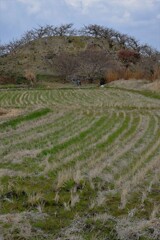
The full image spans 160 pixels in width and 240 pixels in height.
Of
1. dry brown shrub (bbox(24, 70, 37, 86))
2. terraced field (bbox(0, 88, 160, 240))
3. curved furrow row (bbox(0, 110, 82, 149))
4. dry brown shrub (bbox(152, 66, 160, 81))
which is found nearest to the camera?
terraced field (bbox(0, 88, 160, 240))

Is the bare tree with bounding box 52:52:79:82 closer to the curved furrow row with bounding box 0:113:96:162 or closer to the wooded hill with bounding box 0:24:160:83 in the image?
the wooded hill with bounding box 0:24:160:83

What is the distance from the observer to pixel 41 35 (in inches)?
2672

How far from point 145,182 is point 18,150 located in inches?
146

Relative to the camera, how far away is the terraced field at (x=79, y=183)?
5.18m

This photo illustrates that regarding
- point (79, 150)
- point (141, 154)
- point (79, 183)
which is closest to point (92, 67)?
point (79, 150)

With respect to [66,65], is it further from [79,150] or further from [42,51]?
[79,150]

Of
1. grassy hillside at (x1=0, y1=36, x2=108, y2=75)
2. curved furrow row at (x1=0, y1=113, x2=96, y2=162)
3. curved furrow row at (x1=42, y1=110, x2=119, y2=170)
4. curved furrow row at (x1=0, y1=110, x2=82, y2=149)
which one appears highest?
grassy hillside at (x1=0, y1=36, x2=108, y2=75)

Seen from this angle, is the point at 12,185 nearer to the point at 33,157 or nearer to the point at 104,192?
the point at 104,192

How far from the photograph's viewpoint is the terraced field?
204 inches

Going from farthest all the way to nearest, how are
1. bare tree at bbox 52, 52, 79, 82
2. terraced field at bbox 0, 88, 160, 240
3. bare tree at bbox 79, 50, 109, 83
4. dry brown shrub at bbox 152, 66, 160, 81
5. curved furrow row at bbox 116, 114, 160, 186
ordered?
bare tree at bbox 52, 52, 79, 82
bare tree at bbox 79, 50, 109, 83
dry brown shrub at bbox 152, 66, 160, 81
curved furrow row at bbox 116, 114, 160, 186
terraced field at bbox 0, 88, 160, 240

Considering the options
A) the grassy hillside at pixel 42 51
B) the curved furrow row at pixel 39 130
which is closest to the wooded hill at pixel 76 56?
the grassy hillside at pixel 42 51

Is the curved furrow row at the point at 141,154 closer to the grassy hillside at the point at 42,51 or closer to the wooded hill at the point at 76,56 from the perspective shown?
the wooded hill at the point at 76,56

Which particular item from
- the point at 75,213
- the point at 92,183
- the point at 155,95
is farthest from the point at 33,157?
the point at 155,95

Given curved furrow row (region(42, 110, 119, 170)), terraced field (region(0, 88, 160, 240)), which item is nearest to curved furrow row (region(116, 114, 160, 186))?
terraced field (region(0, 88, 160, 240))
